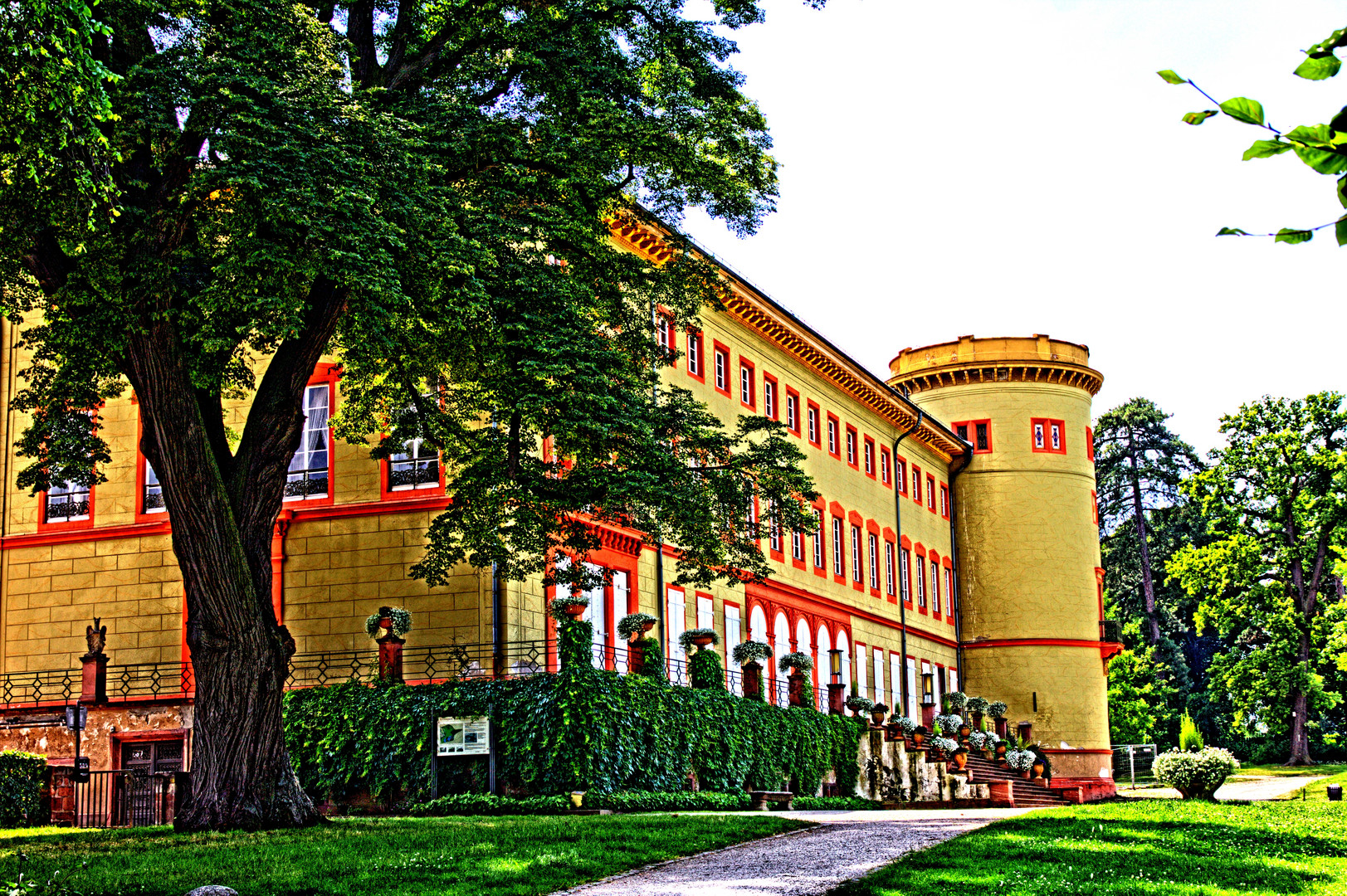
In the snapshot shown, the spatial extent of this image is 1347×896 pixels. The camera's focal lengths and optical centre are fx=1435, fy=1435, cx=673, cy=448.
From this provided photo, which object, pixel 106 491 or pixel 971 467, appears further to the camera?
pixel 971 467

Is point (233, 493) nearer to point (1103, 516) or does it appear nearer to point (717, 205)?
point (717, 205)

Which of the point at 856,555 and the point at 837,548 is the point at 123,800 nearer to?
the point at 837,548

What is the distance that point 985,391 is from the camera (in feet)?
181

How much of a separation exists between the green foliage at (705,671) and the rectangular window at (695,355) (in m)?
8.70

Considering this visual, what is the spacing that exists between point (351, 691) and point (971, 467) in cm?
3560

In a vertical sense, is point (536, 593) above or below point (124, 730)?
above

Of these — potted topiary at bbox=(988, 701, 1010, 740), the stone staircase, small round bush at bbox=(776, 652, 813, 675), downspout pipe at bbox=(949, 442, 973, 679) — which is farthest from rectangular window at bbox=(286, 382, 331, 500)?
downspout pipe at bbox=(949, 442, 973, 679)

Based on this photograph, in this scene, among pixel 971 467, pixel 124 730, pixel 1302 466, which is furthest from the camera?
pixel 971 467

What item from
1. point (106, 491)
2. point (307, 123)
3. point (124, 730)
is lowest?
point (124, 730)

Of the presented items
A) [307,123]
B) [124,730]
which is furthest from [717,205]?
[124,730]

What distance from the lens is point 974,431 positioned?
55.2 metres

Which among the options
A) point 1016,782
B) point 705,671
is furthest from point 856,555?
point 705,671

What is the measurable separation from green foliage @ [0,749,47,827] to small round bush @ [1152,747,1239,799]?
60.2 feet

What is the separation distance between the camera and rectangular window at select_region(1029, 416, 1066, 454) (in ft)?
180
